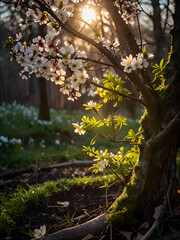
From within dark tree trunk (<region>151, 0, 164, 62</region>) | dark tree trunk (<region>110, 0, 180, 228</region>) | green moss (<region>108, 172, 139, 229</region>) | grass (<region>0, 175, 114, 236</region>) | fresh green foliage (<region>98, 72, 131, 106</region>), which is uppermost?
dark tree trunk (<region>151, 0, 164, 62</region>)

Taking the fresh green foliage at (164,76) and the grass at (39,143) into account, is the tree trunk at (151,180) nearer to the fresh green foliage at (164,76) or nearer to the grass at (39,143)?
the fresh green foliage at (164,76)

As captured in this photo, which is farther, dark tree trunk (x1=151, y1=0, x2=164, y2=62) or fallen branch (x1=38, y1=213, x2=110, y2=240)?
dark tree trunk (x1=151, y1=0, x2=164, y2=62)

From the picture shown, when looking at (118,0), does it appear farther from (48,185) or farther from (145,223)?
(48,185)

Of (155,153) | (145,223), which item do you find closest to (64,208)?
(145,223)

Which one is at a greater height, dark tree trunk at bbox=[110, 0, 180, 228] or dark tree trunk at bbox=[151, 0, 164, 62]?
dark tree trunk at bbox=[151, 0, 164, 62]

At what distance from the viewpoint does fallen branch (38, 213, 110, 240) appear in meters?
2.05

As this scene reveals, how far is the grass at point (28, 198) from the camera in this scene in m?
2.55

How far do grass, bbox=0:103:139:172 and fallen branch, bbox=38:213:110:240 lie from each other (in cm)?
305

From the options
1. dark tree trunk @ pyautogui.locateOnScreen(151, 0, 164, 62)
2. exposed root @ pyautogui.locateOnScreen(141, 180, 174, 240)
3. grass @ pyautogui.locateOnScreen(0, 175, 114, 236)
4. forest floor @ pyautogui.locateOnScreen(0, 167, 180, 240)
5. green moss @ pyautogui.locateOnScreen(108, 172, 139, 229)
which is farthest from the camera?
dark tree trunk @ pyautogui.locateOnScreen(151, 0, 164, 62)

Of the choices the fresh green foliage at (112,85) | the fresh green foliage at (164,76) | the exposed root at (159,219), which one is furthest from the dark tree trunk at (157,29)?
the exposed root at (159,219)

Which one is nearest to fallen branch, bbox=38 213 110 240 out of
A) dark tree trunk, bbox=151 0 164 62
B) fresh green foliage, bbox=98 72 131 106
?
fresh green foliage, bbox=98 72 131 106

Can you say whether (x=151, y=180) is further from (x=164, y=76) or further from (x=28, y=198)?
(x=28, y=198)

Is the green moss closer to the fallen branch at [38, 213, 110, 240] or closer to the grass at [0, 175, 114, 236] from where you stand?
the fallen branch at [38, 213, 110, 240]

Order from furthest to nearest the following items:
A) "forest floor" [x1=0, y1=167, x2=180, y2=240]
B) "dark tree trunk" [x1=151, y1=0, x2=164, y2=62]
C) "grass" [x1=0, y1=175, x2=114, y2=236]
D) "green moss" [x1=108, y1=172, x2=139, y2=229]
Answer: "dark tree trunk" [x1=151, y1=0, x2=164, y2=62] → "grass" [x1=0, y1=175, x2=114, y2=236] → "green moss" [x1=108, y1=172, x2=139, y2=229] → "forest floor" [x1=0, y1=167, x2=180, y2=240]
